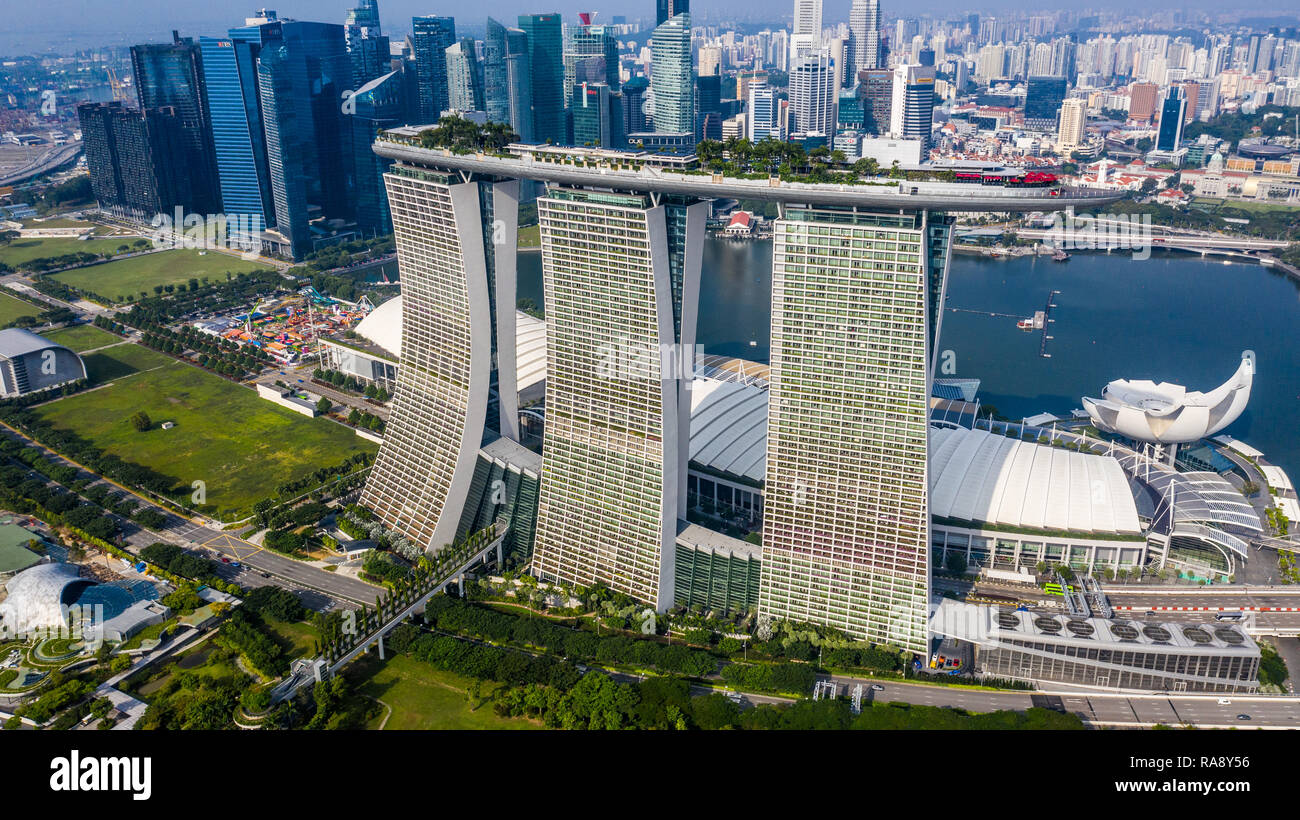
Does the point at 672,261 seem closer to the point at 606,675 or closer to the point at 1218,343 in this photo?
the point at 606,675

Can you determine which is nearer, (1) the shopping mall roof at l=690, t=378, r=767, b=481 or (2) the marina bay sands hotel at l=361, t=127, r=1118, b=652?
(2) the marina bay sands hotel at l=361, t=127, r=1118, b=652

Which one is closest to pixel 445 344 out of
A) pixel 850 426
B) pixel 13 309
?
pixel 850 426

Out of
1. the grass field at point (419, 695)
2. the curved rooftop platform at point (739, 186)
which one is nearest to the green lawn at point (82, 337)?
the curved rooftop platform at point (739, 186)

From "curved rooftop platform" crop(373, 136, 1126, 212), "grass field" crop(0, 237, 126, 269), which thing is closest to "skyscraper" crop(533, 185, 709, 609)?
"curved rooftop platform" crop(373, 136, 1126, 212)

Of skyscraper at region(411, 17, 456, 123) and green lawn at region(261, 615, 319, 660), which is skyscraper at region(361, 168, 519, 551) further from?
skyscraper at region(411, 17, 456, 123)

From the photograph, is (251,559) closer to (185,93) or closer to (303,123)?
(303,123)
